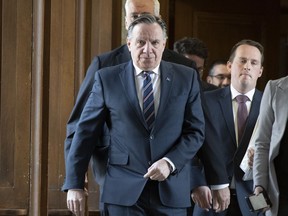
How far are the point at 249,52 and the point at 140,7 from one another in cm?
104

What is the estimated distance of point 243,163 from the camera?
5141 mm

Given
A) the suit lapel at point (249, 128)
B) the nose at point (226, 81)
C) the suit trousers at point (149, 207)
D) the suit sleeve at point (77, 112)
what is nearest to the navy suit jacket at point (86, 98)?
the suit sleeve at point (77, 112)

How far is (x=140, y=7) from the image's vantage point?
16.0 feet

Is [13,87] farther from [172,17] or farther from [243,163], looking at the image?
[172,17]

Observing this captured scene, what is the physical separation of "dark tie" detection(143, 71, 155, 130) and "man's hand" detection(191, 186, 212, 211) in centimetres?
50

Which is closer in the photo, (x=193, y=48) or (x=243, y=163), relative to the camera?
(x=243, y=163)

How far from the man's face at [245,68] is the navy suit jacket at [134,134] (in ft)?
3.72

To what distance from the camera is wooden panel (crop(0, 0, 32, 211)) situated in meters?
5.56

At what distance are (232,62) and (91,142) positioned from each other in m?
1.60

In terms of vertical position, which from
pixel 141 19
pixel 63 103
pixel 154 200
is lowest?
pixel 154 200

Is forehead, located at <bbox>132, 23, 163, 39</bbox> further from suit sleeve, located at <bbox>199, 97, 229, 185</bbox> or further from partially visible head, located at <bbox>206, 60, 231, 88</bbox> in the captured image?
partially visible head, located at <bbox>206, 60, 231, 88</bbox>

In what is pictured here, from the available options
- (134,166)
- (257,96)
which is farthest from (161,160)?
(257,96)

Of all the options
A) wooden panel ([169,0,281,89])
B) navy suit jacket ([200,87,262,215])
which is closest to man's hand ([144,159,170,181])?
navy suit jacket ([200,87,262,215])

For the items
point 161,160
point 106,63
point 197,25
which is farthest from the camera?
point 197,25
